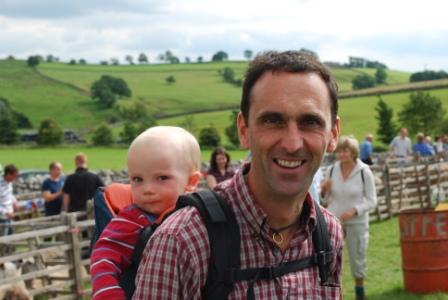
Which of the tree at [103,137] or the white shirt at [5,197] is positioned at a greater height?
the white shirt at [5,197]

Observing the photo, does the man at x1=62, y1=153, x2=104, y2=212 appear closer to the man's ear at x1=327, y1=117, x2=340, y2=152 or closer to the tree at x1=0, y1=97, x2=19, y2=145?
the man's ear at x1=327, y1=117, x2=340, y2=152

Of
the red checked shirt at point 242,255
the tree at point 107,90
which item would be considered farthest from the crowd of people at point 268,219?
the tree at point 107,90

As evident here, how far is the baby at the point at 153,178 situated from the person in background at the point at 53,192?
37.8ft

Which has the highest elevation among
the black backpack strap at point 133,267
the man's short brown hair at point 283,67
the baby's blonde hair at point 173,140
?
the man's short brown hair at point 283,67

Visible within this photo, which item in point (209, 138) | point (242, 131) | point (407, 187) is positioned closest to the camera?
point (242, 131)

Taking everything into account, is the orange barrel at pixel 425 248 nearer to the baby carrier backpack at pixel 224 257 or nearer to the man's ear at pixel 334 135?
the man's ear at pixel 334 135

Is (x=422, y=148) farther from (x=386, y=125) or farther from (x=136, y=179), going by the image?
(x=386, y=125)

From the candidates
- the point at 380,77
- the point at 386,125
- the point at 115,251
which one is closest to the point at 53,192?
the point at 115,251

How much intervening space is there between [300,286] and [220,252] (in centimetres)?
30

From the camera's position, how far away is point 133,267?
2.70 metres

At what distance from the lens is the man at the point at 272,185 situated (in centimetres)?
213

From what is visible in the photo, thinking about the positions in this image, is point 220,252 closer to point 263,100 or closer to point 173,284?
point 173,284

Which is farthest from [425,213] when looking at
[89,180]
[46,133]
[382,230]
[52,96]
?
[52,96]

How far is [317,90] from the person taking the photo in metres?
2.27
